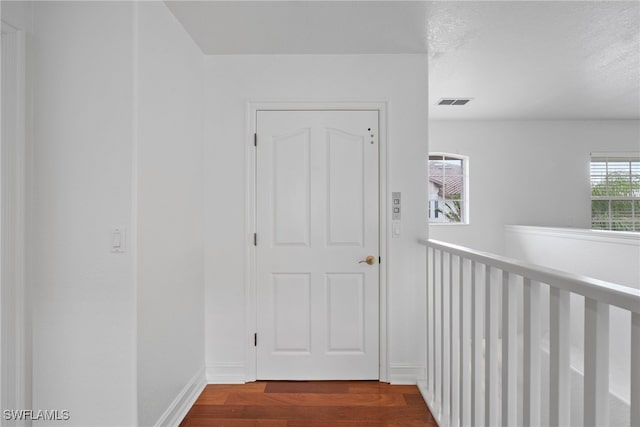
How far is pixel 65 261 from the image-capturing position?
1.69 m

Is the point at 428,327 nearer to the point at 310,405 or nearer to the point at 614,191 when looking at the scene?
the point at 310,405

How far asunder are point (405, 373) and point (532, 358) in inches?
60.8

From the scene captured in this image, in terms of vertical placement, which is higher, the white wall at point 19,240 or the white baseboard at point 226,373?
the white wall at point 19,240

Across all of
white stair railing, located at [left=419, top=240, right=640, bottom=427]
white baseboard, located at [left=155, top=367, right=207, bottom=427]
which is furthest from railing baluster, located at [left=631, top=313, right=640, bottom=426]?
white baseboard, located at [left=155, top=367, right=207, bottom=427]

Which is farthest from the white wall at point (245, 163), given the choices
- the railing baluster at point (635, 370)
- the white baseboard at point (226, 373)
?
the railing baluster at point (635, 370)

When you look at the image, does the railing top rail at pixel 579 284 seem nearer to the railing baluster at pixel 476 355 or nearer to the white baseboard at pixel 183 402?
the railing baluster at pixel 476 355

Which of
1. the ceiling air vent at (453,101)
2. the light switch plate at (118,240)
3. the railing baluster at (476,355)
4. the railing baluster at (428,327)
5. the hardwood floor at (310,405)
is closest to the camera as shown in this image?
the railing baluster at (476,355)

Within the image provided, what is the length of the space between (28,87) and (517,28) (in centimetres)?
276

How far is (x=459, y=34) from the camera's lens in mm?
2346

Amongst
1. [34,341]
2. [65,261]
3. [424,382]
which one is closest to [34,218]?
[65,261]

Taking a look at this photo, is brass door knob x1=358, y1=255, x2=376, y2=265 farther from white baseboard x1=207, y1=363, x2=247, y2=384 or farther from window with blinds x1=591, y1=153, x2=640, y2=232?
window with blinds x1=591, y1=153, x2=640, y2=232

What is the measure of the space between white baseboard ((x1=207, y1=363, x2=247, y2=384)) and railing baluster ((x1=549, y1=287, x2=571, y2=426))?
2070 mm

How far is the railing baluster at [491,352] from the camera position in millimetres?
1435

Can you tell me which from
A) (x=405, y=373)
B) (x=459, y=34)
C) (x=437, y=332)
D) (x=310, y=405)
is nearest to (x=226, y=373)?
(x=310, y=405)
